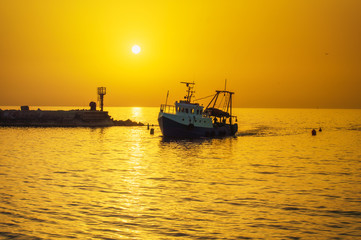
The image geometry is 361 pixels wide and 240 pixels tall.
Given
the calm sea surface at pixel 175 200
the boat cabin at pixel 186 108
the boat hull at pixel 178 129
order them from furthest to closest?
the boat cabin at pixel 186 108 < the boat hull at pixel 178 129 < the calm sea surface at pixel 175 200

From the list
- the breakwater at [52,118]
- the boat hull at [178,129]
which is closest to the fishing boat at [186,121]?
the boat hull at [178,129]

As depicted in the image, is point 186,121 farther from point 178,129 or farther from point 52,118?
point 52,118

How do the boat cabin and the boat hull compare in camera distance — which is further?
the boat cabin

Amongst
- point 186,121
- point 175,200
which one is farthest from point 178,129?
point 175,200

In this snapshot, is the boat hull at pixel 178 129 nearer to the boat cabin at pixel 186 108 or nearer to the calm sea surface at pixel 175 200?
the boat cabin at pixel 186 108

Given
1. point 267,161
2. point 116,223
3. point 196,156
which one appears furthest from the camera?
point 196,156

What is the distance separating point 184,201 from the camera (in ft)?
73.9

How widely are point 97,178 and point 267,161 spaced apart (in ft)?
72.4

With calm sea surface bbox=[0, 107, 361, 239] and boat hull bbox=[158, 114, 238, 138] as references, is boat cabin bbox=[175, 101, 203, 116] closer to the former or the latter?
boat hull bbox=[158, 114, 238, 138]

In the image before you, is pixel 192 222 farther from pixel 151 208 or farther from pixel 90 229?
pixel 90 229

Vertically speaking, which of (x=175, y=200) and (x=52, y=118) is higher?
(x=52, y=118)

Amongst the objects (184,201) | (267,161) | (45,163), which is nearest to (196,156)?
(267,161)

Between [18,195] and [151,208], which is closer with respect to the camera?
[151,208]

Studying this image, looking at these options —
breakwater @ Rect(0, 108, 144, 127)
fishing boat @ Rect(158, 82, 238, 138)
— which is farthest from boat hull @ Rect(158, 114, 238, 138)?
breakwater @ Rect(0, 108, 144, 127)
